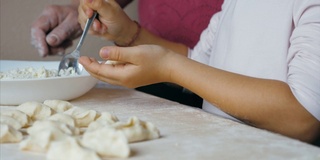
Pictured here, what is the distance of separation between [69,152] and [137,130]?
0.12 m

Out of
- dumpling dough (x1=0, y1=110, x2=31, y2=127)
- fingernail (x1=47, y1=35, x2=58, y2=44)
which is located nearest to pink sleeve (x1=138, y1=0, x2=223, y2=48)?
fingernail (x1=47, y1=35, x2=58, y2=44)

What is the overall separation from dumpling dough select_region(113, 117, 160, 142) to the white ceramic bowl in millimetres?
287

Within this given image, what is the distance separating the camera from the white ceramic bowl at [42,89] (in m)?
0.86

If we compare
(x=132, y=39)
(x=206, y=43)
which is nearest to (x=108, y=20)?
(x=132, y=39)

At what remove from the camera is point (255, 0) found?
1.08 metres

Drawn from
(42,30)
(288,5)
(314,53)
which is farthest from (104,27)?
(314,53)

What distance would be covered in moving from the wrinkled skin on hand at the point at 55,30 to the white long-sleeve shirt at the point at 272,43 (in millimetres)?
374

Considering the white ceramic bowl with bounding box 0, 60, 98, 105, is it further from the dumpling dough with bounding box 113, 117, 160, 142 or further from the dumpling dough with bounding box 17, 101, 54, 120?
the dumpling dough with bounding box 113, 117, 160, 142

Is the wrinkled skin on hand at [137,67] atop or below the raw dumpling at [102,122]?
atop

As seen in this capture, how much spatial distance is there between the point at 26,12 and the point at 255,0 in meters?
0.99

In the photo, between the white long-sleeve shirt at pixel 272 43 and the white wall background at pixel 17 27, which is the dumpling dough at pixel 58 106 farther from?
the white wall background at pixel 17 27

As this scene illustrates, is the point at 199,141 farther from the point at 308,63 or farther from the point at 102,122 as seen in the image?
the point at 308,63

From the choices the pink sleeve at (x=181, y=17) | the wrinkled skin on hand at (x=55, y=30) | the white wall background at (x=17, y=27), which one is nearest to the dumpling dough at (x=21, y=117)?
the wrinkled skin on hand at (x=55, y=30)

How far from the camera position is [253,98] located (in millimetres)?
829
